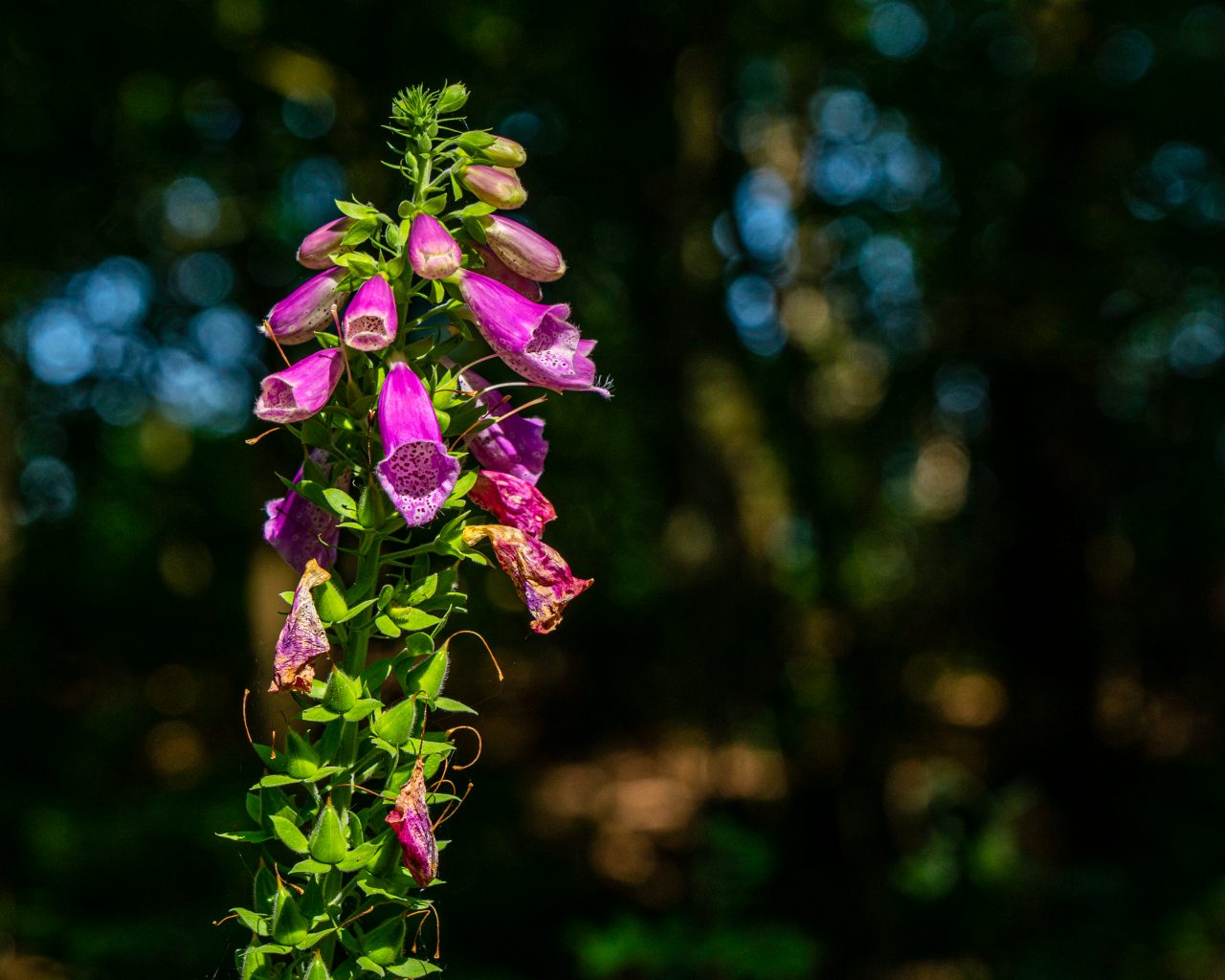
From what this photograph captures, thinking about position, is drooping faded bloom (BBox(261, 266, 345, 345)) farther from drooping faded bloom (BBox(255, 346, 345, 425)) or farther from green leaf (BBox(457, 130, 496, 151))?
green leaf (BBox(457, 130, 496, 151))

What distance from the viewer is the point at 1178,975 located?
19.9 feet

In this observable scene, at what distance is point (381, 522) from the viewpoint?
1231mm

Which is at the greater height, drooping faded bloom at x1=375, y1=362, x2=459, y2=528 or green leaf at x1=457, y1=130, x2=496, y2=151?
green leaf at x1=457, y1=130, x2=496, y2=151

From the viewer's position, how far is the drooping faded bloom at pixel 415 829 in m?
1.18

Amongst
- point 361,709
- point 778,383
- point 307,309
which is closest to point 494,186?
point 307,309

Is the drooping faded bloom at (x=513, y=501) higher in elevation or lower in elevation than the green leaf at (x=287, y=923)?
higher

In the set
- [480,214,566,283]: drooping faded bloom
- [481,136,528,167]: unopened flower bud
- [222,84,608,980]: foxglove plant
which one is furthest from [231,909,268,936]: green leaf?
[481,136,528,167]: unopened flower bud

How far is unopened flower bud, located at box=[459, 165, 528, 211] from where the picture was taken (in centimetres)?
135

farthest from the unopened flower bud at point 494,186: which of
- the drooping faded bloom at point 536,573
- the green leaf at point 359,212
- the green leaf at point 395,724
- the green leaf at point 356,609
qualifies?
the green leaf at point 395,724

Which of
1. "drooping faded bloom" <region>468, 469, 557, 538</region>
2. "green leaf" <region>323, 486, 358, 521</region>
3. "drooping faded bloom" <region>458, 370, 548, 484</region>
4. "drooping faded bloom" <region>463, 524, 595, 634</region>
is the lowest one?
"drooping faded bloom" <region>463, 524, 595, 634</region>

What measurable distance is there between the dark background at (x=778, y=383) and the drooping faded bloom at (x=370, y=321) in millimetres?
3363

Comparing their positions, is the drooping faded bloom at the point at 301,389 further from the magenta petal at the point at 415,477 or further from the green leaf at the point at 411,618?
the green leaf at the point at 411,618

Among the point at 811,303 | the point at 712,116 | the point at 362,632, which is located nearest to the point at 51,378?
the point at 712,116

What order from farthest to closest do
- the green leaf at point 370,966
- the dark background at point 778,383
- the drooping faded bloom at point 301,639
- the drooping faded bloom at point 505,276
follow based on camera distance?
1. the dark background at point 778,383
2. the drooping faded bloom at point 505,276
3. the drooping faded bloom at point 301,639
4. the green leaf at point 370,966
